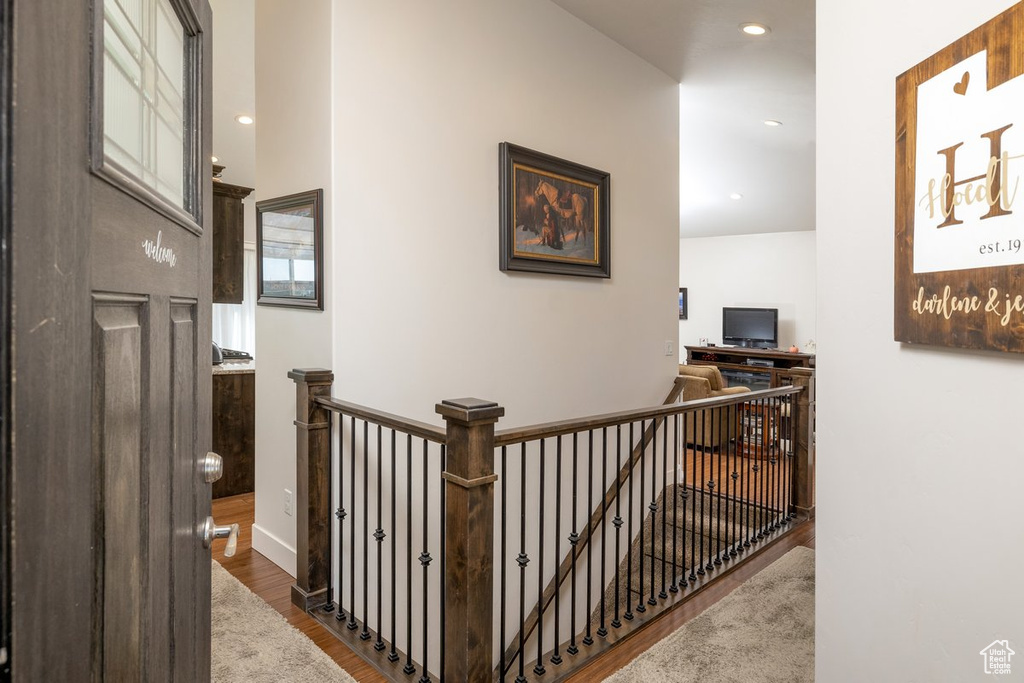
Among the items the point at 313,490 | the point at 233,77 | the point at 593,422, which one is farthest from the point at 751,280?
the point at 313,490

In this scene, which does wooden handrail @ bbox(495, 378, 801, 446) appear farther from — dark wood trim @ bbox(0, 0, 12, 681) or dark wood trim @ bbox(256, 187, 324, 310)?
dark wood trim @ bbox(0, 0, 12, 681)

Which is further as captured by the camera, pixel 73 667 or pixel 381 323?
pixel 381 323

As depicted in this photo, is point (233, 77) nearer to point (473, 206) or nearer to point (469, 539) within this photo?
point (473, 206)

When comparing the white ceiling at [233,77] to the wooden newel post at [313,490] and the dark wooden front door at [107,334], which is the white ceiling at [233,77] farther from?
the dark wooden front door at [107,334]

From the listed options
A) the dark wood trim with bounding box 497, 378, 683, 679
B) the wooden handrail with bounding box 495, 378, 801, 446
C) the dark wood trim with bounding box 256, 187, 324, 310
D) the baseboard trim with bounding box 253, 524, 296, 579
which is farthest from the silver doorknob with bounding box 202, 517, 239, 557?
the dark wood trim with bounding box 497, 378, 683, 679

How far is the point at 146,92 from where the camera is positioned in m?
0.87

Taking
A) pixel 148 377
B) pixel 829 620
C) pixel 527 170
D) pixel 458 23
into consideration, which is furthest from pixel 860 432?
pixel 458 23

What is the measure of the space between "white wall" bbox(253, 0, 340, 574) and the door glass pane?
1.53 metres

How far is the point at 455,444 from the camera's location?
5.92 feet

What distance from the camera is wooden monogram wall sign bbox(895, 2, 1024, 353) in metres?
0.91

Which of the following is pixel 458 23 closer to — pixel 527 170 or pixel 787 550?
pixel 527 170

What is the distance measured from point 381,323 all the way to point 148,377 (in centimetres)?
185

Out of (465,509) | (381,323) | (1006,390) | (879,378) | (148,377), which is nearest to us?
(148,377)

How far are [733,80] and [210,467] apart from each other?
173 inches
